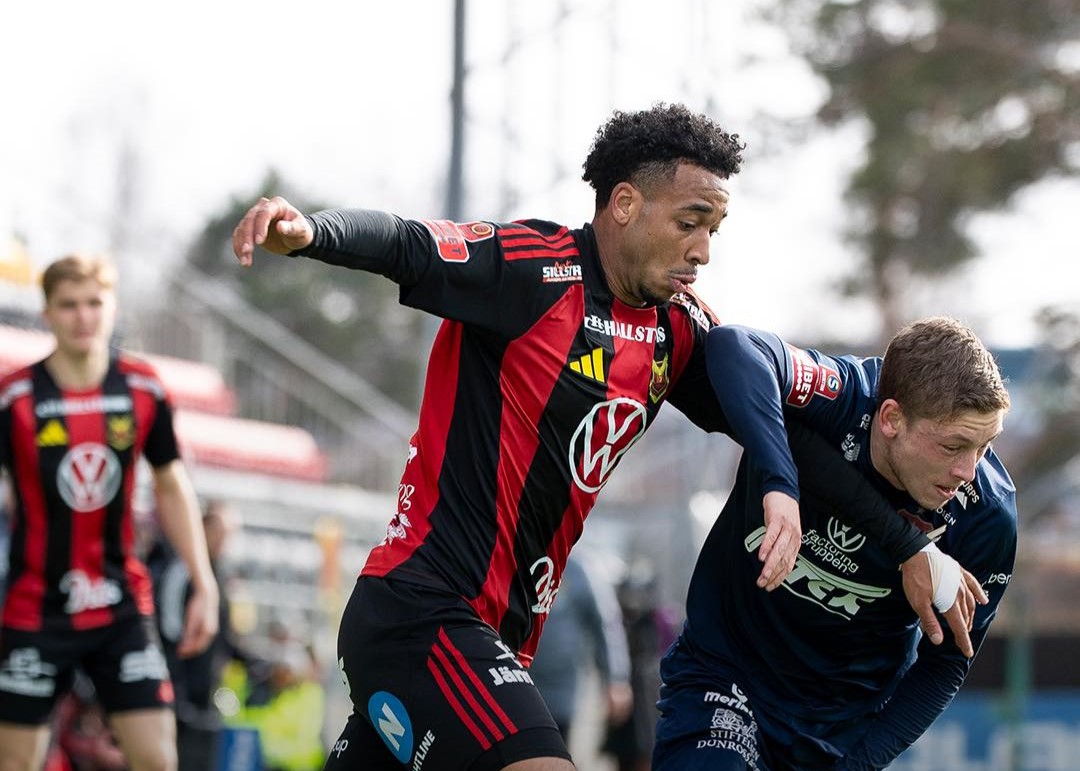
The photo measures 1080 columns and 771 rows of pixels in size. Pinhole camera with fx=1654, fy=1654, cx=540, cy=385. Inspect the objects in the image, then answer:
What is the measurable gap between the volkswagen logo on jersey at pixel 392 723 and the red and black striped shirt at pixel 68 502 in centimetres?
261

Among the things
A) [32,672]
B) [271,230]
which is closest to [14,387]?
[32,672]

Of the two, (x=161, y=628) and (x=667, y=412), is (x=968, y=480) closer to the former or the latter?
(x=161, y=628)

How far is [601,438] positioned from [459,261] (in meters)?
0.62

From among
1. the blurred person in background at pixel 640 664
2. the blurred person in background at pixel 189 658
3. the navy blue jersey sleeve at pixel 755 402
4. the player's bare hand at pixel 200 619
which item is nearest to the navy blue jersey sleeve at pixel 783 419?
the navy blue jersey sleeve at pixel 755 402

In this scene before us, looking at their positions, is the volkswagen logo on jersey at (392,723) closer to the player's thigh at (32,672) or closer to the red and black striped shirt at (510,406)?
the red and black striped shirt at (510,406)

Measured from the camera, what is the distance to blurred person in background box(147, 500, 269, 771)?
9.71 metres

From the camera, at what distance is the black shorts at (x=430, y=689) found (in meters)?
4.04

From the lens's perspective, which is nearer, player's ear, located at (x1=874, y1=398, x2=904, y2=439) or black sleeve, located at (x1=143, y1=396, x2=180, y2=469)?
player's ear, located at (x1=874, y1=398, x2=904, y2=439)

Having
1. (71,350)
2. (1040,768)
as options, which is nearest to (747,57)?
(1040,768)

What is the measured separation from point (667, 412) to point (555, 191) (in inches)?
456

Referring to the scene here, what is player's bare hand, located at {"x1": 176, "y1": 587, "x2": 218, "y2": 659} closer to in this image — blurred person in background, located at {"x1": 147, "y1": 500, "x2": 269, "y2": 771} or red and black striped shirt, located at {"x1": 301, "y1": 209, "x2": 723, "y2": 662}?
red and black striped shirt, located at {"x1": 301, "y1": 209, "x2": 723, "y2": 662}

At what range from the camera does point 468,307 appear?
4.31 meters

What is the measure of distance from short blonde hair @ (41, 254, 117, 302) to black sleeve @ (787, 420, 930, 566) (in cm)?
320

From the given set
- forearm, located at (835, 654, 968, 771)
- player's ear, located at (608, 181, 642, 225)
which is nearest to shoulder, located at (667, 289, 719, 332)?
player's ear, located at (608, 181, 642, 225)
